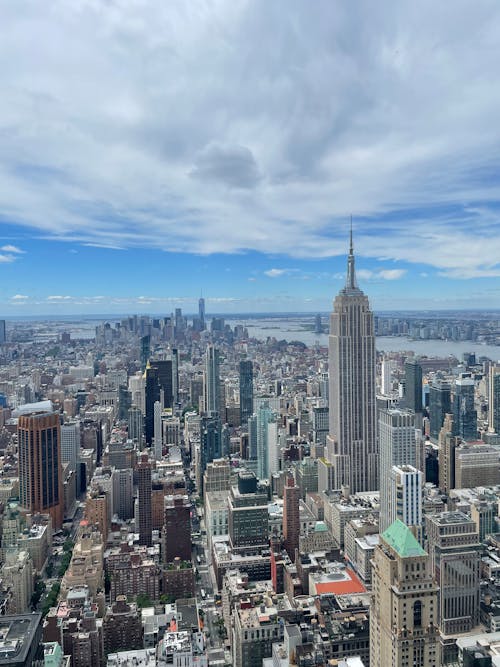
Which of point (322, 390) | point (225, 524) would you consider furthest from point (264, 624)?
point (322, 390)

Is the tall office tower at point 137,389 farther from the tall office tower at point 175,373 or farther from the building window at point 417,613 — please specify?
the building window at point 417,613

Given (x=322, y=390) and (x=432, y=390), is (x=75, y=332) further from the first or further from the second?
(x=432, y=390)

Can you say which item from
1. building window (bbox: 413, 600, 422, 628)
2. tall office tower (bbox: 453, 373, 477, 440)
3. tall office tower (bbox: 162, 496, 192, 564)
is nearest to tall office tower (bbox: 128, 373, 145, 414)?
tall office tower (bbox: 162, 496, 192, 564)

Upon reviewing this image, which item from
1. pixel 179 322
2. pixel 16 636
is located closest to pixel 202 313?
pixel 179 322

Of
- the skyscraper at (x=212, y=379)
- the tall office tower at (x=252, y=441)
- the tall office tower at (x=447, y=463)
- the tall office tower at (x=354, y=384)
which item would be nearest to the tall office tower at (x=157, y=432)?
the skyscraper at (x=212, y=379)

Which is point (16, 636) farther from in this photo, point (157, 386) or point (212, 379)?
point (157, 386)
